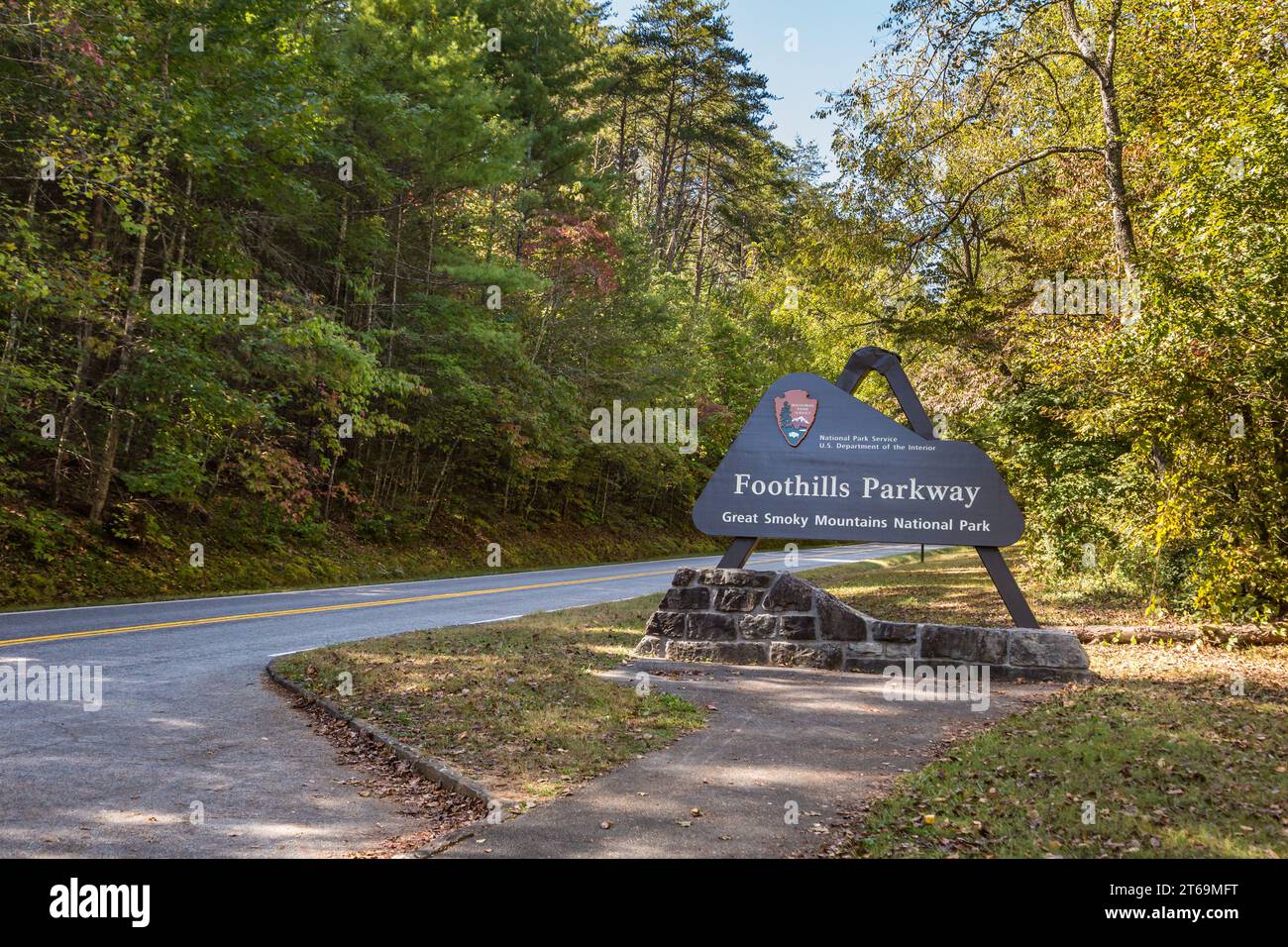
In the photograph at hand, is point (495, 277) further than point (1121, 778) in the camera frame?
Yes

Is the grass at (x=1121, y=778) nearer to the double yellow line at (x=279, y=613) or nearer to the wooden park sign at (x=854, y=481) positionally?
the wooden park sign at (x=854, y=481)

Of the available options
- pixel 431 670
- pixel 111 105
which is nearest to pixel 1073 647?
pixel 431 670

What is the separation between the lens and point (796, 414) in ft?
33.7

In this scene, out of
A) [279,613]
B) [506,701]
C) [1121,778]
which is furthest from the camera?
[279,613]

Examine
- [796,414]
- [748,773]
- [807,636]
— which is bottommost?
[748,773]

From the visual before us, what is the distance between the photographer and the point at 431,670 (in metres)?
8.59

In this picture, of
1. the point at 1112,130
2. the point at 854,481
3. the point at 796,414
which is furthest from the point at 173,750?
the point at 1112,130

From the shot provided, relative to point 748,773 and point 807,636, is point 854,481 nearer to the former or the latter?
point 807,636

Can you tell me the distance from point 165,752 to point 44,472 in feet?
42.8

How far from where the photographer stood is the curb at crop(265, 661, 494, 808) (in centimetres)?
542

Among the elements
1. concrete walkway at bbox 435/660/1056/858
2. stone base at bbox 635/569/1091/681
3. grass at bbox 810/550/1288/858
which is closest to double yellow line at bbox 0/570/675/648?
stone base at bbox 635/569/1091/681

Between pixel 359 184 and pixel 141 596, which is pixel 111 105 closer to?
pixel 141 596

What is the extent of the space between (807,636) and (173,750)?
241 inches

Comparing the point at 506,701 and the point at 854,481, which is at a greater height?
the point at 854,481
